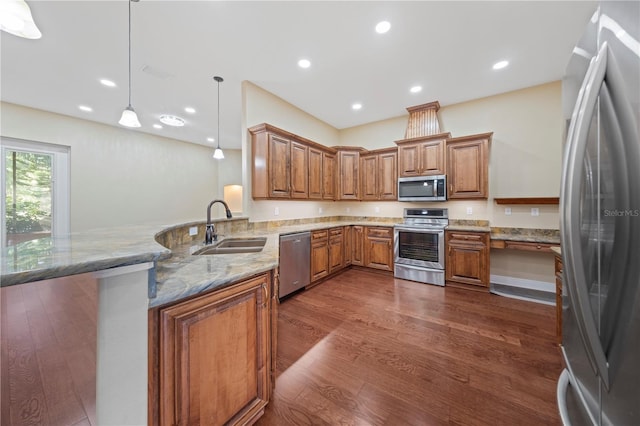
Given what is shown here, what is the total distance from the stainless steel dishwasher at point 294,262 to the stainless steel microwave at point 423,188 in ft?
6.50

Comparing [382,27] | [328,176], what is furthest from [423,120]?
[382,27]

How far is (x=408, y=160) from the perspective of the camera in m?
4.06

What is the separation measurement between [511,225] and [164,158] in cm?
783

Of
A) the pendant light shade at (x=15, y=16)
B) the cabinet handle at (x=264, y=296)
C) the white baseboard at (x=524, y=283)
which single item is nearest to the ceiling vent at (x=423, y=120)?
the white baseboard at (x=524, y=283)

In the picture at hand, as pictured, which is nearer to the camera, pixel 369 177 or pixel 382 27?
pixel 382 27

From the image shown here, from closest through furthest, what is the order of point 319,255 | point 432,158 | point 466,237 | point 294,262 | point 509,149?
point 294,262
point 466,237
point 509,149
point 319,255
point 432,158

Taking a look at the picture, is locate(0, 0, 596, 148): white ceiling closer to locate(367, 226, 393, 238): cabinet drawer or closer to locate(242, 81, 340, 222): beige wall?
locate(242, 81, 340, 222): beige wall

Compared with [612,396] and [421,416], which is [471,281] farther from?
[612,396]

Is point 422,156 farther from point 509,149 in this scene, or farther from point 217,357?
point 217,357

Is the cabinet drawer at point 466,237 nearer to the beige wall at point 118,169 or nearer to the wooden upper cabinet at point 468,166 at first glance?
the wooden upper cabinet at point 468,166

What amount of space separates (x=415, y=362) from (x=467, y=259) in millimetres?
2206

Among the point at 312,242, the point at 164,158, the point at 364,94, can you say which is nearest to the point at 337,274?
the point at 312,242

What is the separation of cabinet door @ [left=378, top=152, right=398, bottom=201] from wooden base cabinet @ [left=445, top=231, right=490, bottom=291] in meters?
1.23

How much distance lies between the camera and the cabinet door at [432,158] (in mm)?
3734
